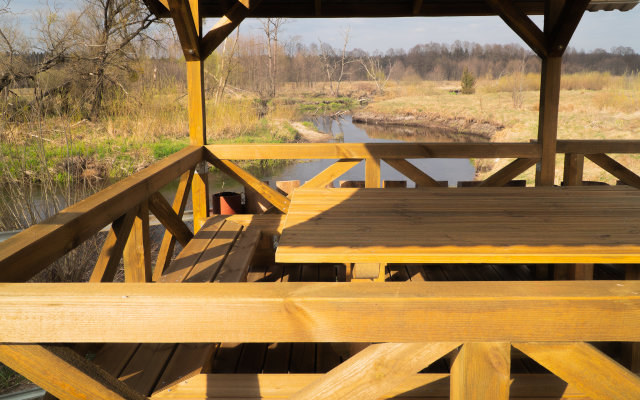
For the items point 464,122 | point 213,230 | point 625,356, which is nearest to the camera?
point 625,356

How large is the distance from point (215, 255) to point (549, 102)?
2495 mm

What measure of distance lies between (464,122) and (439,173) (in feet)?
27.4

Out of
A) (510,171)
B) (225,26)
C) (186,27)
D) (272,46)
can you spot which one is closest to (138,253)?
(186,27)

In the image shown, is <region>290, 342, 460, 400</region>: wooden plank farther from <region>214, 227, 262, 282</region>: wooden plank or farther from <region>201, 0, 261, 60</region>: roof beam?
<region>201, 0, 261, 60</region>: roof beam

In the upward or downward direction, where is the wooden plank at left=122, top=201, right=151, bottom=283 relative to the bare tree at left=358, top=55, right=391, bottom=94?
downward

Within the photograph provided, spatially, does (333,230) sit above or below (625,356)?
above

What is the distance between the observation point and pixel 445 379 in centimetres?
145

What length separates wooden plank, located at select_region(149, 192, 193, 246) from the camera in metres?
2.72

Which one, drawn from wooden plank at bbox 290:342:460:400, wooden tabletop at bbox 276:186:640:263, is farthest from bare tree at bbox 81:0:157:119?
wooden plank at bbox 290:342:460:400

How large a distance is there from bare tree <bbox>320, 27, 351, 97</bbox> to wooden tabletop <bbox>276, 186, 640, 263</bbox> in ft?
90.3

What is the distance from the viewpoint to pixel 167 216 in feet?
9.61

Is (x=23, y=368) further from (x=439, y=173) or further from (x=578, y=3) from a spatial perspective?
(x=439, y=173)

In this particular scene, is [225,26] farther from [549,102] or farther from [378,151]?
[549,102]

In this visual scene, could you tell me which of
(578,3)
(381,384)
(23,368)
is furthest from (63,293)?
(578,3)
